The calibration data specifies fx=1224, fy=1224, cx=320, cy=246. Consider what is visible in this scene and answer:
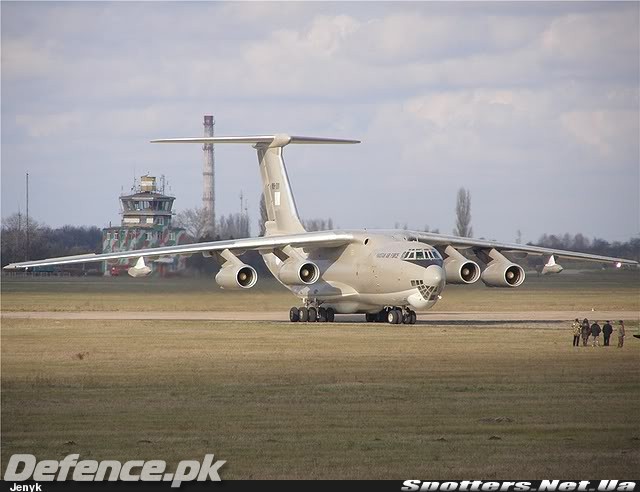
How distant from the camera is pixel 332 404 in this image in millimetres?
15438

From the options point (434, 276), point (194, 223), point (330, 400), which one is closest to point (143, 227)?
point (194, 223)

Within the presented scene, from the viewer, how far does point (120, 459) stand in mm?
11648

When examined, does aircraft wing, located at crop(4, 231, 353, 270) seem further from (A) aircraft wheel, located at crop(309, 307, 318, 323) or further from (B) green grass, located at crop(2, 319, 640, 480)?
(B) green grass, located at crop(2, 319, 640, 480)

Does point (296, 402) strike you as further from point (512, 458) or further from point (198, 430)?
point (512, 458)

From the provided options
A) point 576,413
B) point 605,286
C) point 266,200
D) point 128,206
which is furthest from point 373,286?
point 128,206

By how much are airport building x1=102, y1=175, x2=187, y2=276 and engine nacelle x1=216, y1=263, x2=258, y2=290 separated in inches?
739

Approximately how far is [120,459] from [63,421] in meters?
2.46

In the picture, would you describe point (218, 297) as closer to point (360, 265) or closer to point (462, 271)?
point (360, 265)

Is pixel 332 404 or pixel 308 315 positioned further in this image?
pixel 308 315

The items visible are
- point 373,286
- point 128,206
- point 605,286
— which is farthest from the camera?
point 128,206

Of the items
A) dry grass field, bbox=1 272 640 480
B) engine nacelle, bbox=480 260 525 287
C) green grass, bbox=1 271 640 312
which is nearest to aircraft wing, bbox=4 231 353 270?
dry grass field, bbox=1 272 640 480

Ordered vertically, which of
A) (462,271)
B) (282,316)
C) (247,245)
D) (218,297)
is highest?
(247,245)

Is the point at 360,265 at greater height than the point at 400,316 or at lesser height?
greater

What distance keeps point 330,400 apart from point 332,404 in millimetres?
368
